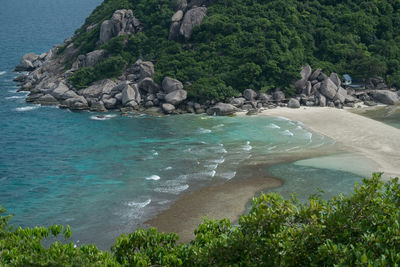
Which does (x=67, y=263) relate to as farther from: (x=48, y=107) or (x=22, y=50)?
(x=22, y=50)

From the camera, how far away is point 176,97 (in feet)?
199

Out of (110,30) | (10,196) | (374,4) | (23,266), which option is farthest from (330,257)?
(374,4)

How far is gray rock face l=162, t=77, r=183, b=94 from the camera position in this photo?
205ft

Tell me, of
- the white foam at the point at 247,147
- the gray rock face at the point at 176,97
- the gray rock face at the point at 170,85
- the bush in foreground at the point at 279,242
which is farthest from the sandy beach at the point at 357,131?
the bush in foreground at the point at 279,242

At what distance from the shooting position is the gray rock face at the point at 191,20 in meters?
72.1

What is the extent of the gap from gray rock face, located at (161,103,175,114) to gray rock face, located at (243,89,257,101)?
36.0 feet

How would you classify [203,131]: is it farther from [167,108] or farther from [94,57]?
[94,57]

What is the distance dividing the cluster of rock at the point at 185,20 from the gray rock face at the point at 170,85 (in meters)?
12.3

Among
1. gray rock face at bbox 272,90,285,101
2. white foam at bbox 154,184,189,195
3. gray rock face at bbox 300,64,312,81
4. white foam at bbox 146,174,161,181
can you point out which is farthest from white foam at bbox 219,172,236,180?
gray rock face at bbox 300,64,312,81

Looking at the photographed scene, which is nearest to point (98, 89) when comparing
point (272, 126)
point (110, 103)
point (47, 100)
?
point (110, 103)

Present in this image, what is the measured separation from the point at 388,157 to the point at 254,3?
4582cm

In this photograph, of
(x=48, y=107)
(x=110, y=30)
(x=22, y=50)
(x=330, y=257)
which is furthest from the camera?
(x=22, y=50)

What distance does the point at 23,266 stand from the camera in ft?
49.2

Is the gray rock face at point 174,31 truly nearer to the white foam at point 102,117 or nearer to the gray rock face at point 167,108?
the gray rock face at point 167,108
